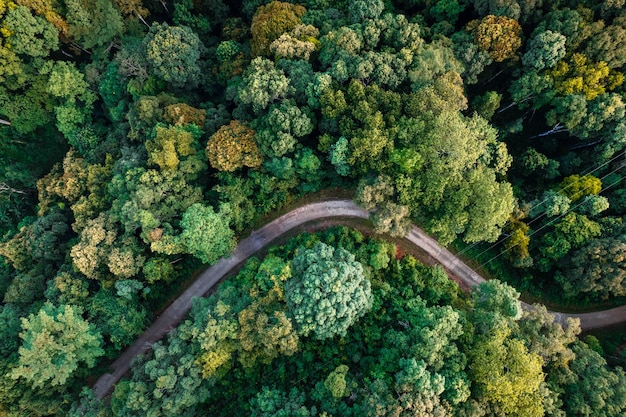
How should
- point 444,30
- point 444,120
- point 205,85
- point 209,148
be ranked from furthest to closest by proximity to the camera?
point 205,85 → point 444,30 → point 209,148 → point 444,120

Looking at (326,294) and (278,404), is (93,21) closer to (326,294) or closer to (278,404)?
(326,294)

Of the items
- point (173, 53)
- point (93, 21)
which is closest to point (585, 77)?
point (173, 53)

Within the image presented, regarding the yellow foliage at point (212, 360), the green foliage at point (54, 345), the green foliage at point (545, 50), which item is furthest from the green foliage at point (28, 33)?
the green foliage at point (545, 50)

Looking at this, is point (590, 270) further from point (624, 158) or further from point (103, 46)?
point (103, 46)

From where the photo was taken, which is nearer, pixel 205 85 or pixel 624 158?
pixel 624 158

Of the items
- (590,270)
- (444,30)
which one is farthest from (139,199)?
(590,270)

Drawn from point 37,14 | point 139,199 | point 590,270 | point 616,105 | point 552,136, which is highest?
point 616,105

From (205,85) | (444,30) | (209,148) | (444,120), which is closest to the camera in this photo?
(444,120)
